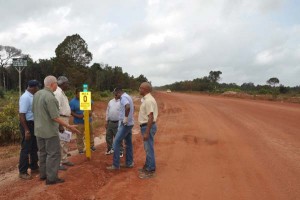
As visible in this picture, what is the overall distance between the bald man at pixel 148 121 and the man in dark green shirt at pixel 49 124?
163 cm

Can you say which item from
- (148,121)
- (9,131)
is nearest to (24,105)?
(148,121)

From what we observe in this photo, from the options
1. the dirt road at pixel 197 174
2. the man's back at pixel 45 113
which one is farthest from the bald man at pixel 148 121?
the man's back at pixel 45 113

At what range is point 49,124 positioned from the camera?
21.3ft

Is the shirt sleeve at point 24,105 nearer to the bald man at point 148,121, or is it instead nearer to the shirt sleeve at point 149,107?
the bald man at point 148,121

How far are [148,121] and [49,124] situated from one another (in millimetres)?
1926

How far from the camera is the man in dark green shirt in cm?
641

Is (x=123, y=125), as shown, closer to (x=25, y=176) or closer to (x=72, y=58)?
(x=25, y=176)

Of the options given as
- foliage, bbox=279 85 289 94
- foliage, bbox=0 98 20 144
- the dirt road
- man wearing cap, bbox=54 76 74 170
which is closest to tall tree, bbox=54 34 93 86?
foliage, bbox=279 85 289 94

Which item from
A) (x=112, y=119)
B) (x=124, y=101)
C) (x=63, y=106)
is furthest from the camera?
(x=112, y=119)

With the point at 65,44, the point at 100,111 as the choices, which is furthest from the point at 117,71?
the point at 100,111

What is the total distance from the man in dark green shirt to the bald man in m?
1.63

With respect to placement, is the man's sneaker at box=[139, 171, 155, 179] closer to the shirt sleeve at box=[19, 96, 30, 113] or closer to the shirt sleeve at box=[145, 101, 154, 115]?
the shirt sleeve at box=[145, 101, 154, 115]

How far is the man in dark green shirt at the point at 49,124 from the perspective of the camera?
6406mm

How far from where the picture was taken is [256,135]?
12.0 metres
